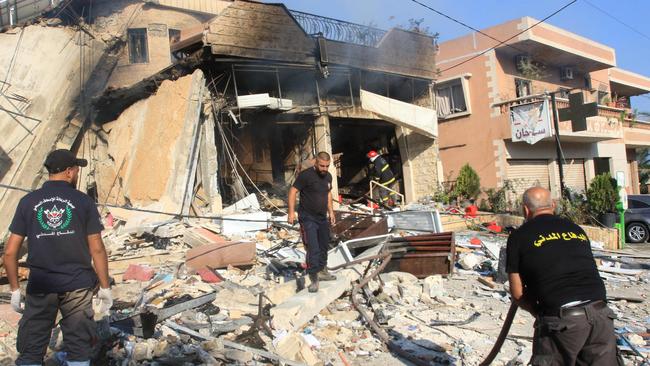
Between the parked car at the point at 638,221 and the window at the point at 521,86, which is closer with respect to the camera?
the parked car at the point at 638,221

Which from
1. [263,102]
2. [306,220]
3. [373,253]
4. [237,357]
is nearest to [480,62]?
[263,102]

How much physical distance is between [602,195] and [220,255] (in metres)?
10.4

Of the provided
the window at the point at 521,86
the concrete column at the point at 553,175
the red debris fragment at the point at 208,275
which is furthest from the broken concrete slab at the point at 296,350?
the concrete column at the point at 553,175

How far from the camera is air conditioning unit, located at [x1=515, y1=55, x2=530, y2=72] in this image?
18234 millimetres

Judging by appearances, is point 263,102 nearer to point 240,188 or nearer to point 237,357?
point 240,188

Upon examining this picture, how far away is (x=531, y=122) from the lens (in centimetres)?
1612

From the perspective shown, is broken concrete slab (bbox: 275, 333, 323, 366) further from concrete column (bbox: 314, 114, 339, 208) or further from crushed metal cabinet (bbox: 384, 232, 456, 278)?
concrete column (bbox: 314, 114, 339, 208)

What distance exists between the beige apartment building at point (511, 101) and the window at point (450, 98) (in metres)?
0.04

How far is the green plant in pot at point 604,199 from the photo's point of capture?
12.2 m

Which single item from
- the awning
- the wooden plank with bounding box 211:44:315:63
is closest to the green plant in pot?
the awning

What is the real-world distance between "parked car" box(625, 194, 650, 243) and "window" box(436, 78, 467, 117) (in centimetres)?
692

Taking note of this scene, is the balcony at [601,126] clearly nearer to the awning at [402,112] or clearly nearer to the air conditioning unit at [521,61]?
the air conditioning unit at [521,61]

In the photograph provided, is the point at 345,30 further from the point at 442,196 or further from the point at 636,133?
the point at 636,133

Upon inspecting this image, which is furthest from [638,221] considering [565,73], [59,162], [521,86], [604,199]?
[59,162]
